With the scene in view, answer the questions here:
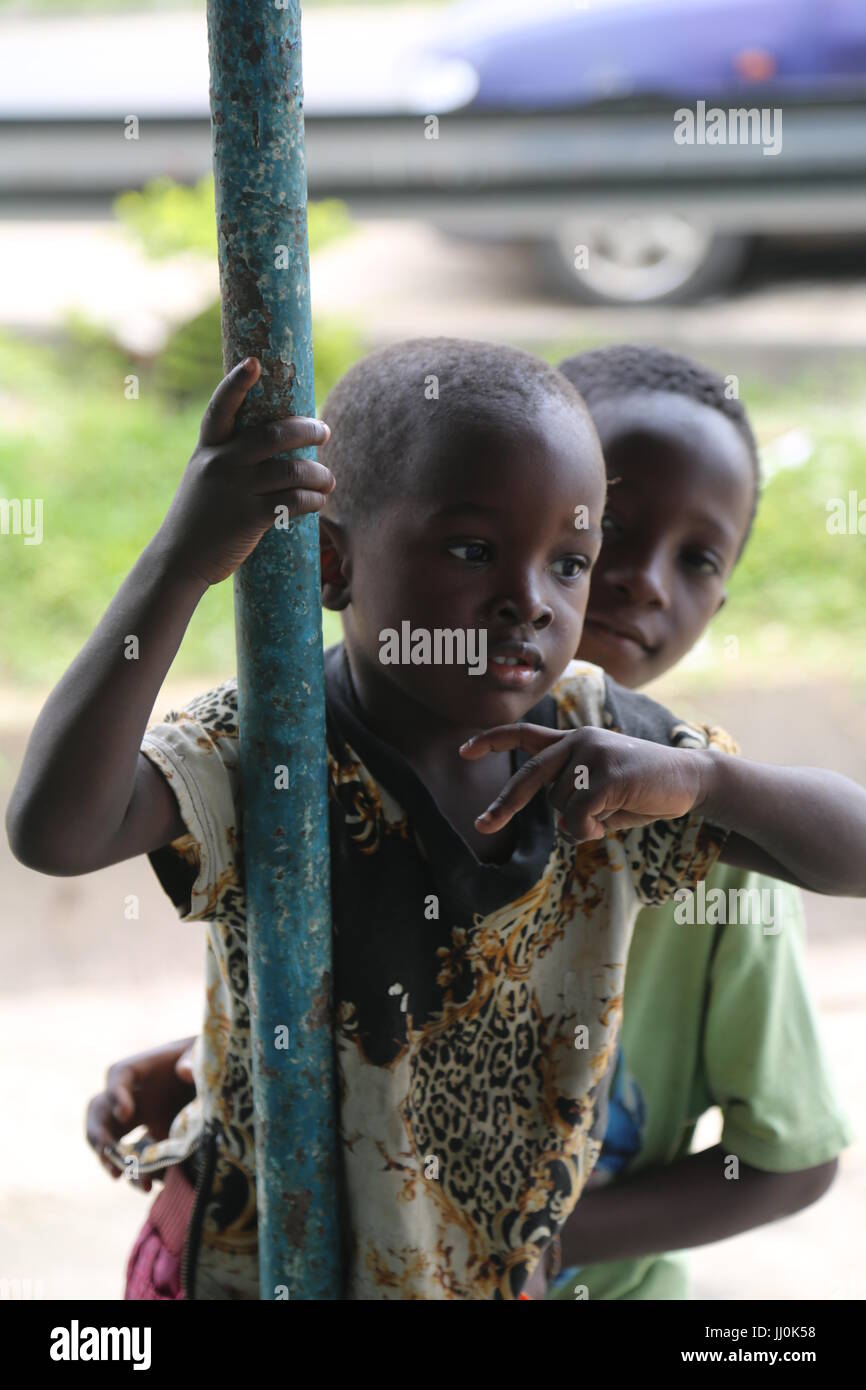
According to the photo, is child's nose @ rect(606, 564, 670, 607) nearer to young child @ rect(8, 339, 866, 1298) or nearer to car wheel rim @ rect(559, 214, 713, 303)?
young child @ rect(8, 339, 866, 1298)

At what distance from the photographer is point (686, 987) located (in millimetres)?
1625

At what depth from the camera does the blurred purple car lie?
602 cm

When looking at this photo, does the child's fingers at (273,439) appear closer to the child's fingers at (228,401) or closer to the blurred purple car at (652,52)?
the child's fingers at (228,401)

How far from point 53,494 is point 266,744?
3827 millimetres

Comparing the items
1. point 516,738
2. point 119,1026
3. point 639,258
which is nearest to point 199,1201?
point 516,738

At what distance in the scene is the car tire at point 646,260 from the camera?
19.7 ft

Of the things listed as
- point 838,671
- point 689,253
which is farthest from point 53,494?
point 689,253

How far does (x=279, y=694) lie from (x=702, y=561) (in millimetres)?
667

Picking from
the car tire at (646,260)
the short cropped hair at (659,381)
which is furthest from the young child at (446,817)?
the car tire at (646,260)

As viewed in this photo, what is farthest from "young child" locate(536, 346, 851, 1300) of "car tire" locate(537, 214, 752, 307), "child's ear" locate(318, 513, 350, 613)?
"car tire" locate(537, 214, 752, 307)

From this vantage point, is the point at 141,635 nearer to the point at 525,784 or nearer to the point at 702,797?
the point at 525,784

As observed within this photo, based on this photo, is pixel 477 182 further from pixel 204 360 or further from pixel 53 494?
pixel 53 494

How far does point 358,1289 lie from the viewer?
1.28 metres

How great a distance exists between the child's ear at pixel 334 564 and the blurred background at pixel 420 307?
1.22m
